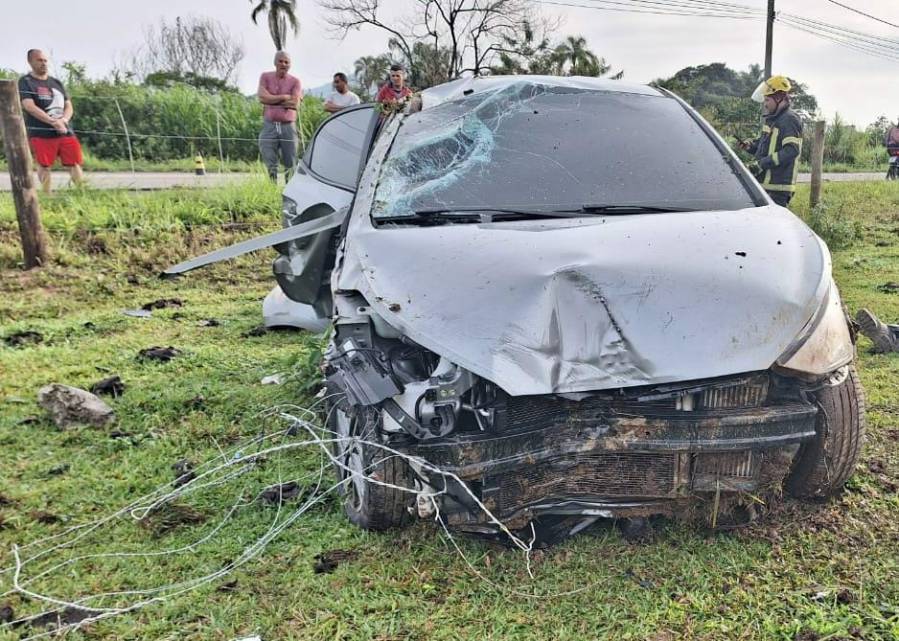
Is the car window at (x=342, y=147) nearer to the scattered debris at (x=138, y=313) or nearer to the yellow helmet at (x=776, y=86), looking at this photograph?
the scattered debris at (x=138, y=313)

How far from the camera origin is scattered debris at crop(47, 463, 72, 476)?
3.09 meters

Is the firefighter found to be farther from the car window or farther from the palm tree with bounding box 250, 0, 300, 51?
the palm tree with bounding box 250, 0, 300, 51

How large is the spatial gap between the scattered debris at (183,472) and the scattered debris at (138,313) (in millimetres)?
2628

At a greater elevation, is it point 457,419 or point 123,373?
point 457,419

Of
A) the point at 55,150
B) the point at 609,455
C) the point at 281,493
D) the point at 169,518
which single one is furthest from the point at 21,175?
the point at 609,455

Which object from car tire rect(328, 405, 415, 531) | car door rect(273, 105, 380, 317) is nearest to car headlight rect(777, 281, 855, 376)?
car tire rect(328, 405, 415, 531)

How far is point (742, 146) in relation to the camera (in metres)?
6.47

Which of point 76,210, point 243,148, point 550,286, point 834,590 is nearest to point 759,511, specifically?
point 834,590

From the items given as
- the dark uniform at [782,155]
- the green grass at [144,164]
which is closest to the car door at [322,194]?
the dark uniform at [782,155]

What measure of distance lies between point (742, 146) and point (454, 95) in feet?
12.9

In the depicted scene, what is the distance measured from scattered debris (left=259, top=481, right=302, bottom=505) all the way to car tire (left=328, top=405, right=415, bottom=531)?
0.87ft

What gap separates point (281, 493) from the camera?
2.83 m

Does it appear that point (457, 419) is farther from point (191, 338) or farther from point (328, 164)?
point (191, 338)

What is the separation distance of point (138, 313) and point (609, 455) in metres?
4.44
